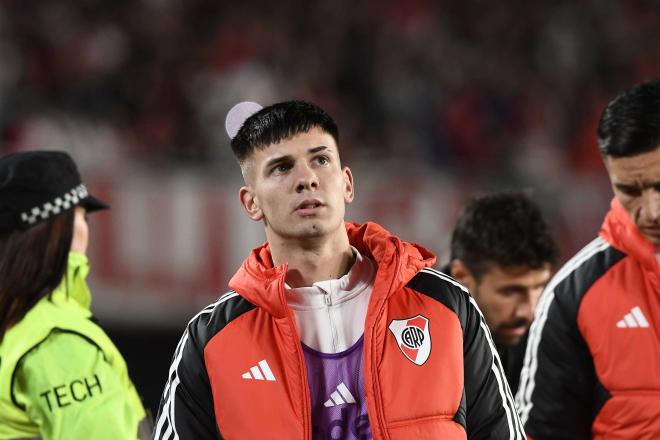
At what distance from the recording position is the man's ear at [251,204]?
9.68 ft

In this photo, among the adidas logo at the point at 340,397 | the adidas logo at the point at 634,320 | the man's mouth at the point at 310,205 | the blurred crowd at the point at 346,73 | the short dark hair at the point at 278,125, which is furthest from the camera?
the blurred crowd at the point at 346,73

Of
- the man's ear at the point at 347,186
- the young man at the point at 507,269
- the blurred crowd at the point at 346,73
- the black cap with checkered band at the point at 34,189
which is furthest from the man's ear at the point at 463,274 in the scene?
the blurred crowd at the point at 346,73

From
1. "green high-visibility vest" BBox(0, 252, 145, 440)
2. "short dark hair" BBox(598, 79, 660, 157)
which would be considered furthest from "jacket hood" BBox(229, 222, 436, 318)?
"short dark hair" BBox(598, 79, 660, 157)

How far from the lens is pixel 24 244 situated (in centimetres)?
296

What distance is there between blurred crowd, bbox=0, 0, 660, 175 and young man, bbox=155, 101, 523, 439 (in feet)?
17.5

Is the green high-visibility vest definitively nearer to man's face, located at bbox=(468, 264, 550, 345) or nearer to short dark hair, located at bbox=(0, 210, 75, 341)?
short dark hair, located at bbox=(0, 210, 75, 341)

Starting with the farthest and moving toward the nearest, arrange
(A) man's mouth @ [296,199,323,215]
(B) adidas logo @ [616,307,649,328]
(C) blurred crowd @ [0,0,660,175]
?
(C) blurred crowd @ [0,0,660,175], (B) adidas logo @ [616,307,649,328], (A) man's mouth @ [296,199,323,215]

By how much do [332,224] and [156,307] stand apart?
19.1ft

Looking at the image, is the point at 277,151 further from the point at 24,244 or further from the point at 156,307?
the point at 156,307

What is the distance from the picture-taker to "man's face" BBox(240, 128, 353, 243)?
9.10ft

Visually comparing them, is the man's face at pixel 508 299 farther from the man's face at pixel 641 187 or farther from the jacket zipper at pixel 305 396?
the jacket zipper at pixel 305 396

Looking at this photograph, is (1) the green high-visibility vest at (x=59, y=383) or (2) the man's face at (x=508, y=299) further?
(2) the man's face at (x=508, y=299)

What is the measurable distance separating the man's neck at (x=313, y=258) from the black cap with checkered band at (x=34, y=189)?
63 cm

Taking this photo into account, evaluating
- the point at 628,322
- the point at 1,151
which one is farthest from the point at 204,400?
the point at 1,151
